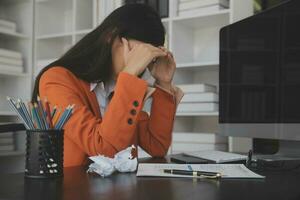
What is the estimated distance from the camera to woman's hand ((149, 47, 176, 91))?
1370 mm

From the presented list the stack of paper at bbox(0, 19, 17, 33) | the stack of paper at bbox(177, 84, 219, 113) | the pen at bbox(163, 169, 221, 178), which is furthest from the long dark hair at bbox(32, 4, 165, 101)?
the stack of paper at bbox(0, 19, 17, 33)

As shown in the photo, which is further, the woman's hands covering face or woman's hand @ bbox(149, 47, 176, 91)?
woman's hand @ bbox(149, 47, 176, 91)

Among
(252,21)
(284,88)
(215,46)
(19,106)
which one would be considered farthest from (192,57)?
(19,106)

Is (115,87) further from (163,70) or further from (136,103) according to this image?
(163,70)

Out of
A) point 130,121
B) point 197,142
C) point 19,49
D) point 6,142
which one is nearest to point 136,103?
point 130,121

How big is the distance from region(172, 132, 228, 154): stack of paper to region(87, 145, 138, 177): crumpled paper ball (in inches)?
45.8

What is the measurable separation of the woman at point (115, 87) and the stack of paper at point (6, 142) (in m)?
1.39

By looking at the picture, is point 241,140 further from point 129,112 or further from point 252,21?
point 129,112

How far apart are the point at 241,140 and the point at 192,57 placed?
58 cm

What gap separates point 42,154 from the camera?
743 millimetres

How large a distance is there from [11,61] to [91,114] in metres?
1.73

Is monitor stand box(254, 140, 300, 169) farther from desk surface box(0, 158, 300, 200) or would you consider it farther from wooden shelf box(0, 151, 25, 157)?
wooden shelf box(0, 151, 25, 157)

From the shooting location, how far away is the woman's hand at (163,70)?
1370mm

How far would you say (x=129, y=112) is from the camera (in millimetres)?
980
